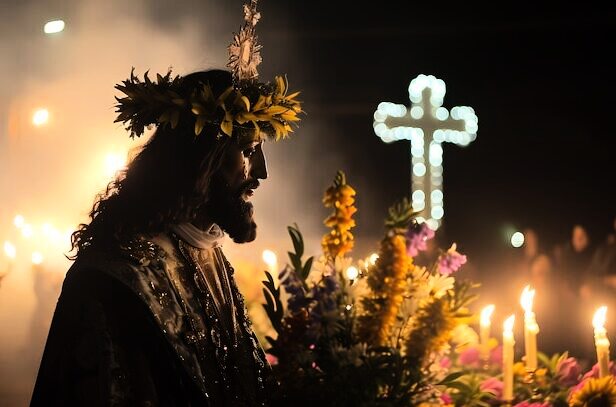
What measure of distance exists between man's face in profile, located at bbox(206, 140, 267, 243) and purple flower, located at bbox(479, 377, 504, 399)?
0.86 m

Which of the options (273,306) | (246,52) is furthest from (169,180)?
(273,306)

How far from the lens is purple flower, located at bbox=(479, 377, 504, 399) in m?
2.68

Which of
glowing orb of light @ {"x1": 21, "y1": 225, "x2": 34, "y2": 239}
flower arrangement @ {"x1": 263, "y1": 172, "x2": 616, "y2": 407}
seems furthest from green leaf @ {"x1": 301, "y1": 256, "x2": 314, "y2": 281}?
glowing orb of light @ {"x1": 21, "y1": 225, "x2": 34, "y2": 239}

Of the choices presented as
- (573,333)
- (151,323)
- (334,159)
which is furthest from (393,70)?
(151,323)

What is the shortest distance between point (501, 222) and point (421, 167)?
4.02 meters

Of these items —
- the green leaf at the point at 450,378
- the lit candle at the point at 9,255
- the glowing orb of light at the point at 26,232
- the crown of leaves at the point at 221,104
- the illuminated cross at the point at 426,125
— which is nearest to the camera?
the green leaf at the point at 450,378

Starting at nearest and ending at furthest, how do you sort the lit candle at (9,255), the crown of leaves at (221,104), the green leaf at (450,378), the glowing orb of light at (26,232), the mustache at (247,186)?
the green leaf at (450,378) → the crown of leaves at (221,104) → the mustache at (247,186) → the lit candle at (9,255) → the glowing orb of light at (26,232)

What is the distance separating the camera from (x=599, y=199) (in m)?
11.8

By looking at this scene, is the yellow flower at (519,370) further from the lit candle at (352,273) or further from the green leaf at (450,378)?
the lit candle at (352,273)

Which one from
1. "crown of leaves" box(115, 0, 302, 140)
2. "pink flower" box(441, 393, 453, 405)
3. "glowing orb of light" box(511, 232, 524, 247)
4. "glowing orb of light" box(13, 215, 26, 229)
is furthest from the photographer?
"glowing orb of light" box(511, 232, 524, 247)

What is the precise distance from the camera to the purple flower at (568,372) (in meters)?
2.98

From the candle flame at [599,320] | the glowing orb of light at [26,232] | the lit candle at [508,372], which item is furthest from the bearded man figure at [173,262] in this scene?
the glowing orb of light at [26,232]

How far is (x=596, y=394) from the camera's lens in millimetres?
2527

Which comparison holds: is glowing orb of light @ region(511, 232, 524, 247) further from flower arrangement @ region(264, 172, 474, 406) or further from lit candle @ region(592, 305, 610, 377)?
flower arrangement @ region(264, 172, 474, 406)
